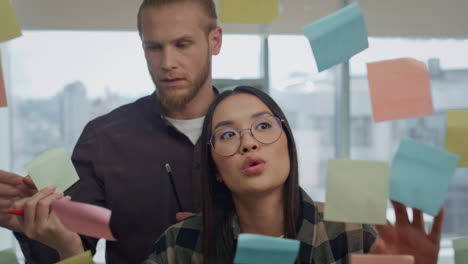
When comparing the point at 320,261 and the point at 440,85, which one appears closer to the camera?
the point at 320,261

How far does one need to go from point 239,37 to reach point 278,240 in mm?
388

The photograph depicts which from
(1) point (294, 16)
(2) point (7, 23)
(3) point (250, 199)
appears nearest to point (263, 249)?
(3) point (250, 199)

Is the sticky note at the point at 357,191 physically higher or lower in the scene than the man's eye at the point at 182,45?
lower

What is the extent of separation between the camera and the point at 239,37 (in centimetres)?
91

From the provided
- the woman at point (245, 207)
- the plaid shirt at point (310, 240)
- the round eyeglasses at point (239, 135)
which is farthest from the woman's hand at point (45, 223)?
the round eyeglasses at point (239, 135)

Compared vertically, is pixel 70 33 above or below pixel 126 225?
above

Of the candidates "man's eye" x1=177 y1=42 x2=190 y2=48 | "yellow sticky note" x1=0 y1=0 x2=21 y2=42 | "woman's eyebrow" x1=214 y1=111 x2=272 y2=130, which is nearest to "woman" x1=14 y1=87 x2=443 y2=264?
"woman's eyebrow" x1=214 y1=111 x2=272 y2=130

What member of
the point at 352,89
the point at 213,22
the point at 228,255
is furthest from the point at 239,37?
the point at 228,255

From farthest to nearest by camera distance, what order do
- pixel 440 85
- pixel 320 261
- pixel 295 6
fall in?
pixel 440 85
pixel 295 6
pixel 320 261

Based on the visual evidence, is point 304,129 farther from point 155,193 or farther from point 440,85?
point 155,193

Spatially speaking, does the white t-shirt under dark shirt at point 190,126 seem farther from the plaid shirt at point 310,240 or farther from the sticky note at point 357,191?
the sticky note at point 357,191

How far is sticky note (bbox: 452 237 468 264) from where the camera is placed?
839mm

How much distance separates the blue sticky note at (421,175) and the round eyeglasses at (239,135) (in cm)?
20

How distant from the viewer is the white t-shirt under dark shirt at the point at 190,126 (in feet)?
2.86
